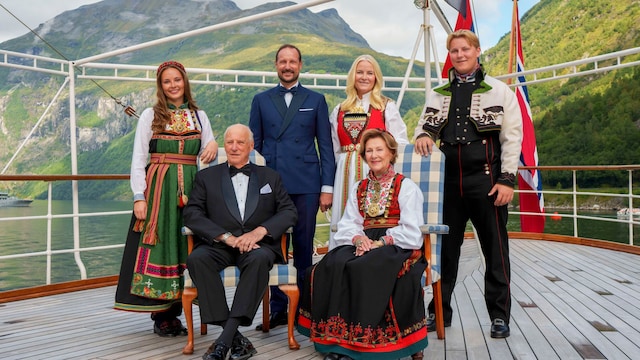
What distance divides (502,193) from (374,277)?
2.58 ft

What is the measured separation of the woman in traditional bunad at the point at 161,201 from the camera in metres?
2.76

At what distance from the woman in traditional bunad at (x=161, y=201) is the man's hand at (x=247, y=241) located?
0.38 metres

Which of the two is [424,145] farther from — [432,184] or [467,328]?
[467,328]

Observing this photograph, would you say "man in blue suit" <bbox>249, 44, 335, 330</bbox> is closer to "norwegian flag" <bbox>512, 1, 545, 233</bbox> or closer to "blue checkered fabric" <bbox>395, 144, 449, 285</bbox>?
"blue checkered fabric" <bbox>395, 144, 449, 285</bbox>

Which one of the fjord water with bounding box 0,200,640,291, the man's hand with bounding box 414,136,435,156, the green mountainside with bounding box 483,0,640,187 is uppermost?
the green mountainside with bounding box 483,0,640,187

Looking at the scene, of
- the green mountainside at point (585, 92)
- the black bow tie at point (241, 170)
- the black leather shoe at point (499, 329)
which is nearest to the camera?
the black leather shoe at point (499, 329)

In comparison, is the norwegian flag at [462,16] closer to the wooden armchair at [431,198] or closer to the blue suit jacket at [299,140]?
the wooden armchair at [431,198]

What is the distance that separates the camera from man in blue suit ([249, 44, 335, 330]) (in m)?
2.95

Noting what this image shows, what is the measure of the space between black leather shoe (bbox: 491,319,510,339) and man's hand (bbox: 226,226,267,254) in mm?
1174

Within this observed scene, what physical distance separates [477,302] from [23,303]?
2853 millimetres

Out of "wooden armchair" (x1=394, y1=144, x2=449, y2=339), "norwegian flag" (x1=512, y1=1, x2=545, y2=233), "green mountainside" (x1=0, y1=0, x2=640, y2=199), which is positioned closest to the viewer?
"wooden armchair" (x1=394, y1=144, x2=449, y2=339)

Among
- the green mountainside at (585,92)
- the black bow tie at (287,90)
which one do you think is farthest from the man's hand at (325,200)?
the green mountainside at (585,92)

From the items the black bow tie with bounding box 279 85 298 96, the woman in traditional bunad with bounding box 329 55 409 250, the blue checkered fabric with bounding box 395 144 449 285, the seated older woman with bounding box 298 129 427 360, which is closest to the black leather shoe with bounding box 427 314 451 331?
the blue checkered fabric with bounding box 395 144 449 285

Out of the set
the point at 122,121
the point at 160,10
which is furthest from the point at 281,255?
the point at 160,10
